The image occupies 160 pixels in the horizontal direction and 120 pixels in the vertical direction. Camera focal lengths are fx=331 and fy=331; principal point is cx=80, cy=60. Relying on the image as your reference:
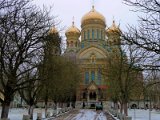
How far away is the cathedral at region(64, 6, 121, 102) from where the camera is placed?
8656 cm

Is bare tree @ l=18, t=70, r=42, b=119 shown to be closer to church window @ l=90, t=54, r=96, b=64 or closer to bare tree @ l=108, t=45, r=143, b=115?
bare tree @ l=108, t=45, r=143, b=115

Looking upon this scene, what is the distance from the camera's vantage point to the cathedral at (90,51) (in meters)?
86.6

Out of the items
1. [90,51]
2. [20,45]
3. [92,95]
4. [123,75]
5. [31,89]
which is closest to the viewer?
[20,45]

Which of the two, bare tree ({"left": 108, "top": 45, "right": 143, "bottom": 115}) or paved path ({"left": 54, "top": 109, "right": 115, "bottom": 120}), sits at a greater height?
bare tree ({"left": 108, "top": 45, "right": 143, "bottom": 115})

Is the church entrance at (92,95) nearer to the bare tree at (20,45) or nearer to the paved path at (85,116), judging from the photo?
the paved path at (85,116)

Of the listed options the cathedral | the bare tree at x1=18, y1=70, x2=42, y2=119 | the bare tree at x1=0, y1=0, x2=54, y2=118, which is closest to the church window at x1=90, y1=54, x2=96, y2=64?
the cathedral

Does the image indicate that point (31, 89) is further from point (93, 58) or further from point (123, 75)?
point (93, 58)

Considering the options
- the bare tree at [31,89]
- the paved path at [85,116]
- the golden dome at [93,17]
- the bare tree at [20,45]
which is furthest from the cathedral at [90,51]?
the bare tree at [20,45]

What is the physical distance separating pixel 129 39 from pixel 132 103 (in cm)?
7642

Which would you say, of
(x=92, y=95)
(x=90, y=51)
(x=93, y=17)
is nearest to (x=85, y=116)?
(x=92, y=95)

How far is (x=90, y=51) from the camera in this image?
93.4 meters

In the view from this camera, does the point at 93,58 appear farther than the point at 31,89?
Yes

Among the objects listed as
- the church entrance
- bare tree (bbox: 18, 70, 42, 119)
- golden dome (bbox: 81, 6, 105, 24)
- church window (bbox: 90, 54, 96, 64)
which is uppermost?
golden dome (bbox: 81, 6, 105, 24)

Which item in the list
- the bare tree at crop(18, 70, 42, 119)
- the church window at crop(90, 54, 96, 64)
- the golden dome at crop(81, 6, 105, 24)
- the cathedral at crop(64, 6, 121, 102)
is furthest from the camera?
the golden dome at crop(81, 6, 105, 24)
